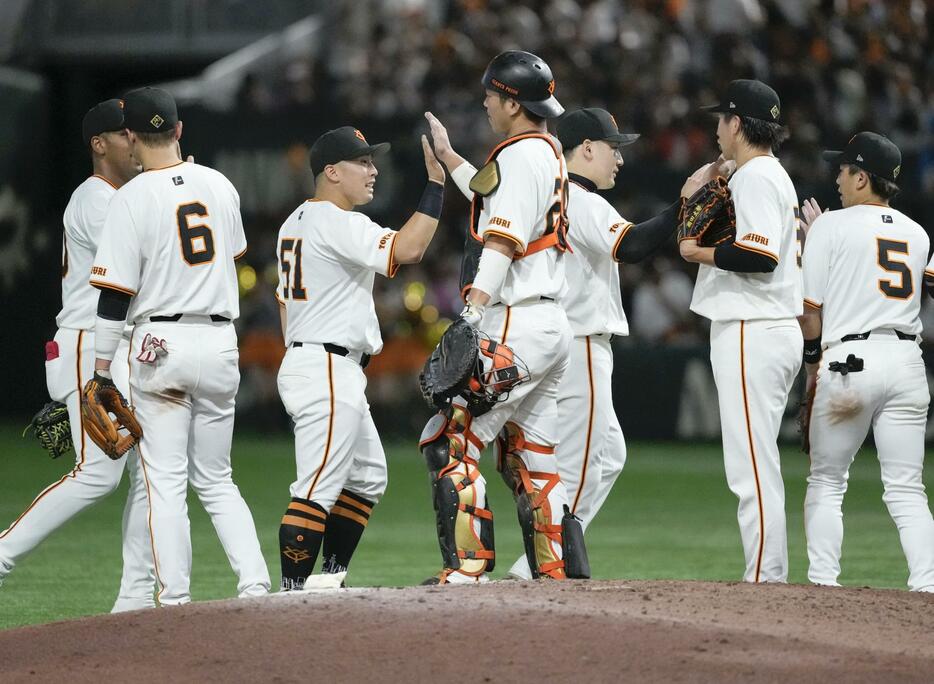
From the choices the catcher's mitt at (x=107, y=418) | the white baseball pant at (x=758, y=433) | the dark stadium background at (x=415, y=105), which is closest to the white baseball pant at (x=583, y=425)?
the white baseball pant at (x=758, y=433)

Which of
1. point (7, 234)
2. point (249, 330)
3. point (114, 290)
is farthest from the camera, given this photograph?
point (7, 234)

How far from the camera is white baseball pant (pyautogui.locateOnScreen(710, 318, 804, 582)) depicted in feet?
22.1

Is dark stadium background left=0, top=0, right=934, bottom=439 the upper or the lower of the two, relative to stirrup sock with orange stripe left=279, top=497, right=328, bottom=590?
upper

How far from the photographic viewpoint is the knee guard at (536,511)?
6.47 metres

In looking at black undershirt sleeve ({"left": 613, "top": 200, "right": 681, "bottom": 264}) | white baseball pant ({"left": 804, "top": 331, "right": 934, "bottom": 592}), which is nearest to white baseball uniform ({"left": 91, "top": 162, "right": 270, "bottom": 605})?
black undershirt sleeve ({"left": 613, "top": 200, "right": 681, "bottom": 264})

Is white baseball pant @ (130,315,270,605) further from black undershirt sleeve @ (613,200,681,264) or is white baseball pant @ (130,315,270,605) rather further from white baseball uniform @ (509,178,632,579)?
black undershirt sleeve @ (613,200,681,264)

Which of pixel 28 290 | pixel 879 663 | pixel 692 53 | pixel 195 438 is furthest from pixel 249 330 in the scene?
pixel 879 663

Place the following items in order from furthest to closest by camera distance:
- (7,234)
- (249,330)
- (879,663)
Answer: (7,234) → (249,330) → (879,663)

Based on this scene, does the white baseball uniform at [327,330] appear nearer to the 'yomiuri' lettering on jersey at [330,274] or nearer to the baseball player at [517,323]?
the 'yomiuri' lettering on jersey at [330,274]

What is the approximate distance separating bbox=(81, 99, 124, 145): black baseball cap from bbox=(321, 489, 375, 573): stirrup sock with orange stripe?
2092mm

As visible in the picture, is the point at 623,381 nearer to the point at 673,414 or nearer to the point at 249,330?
the point at 673,414

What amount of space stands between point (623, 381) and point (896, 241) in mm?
10152

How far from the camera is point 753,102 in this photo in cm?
692

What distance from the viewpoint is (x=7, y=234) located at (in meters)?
20.7
